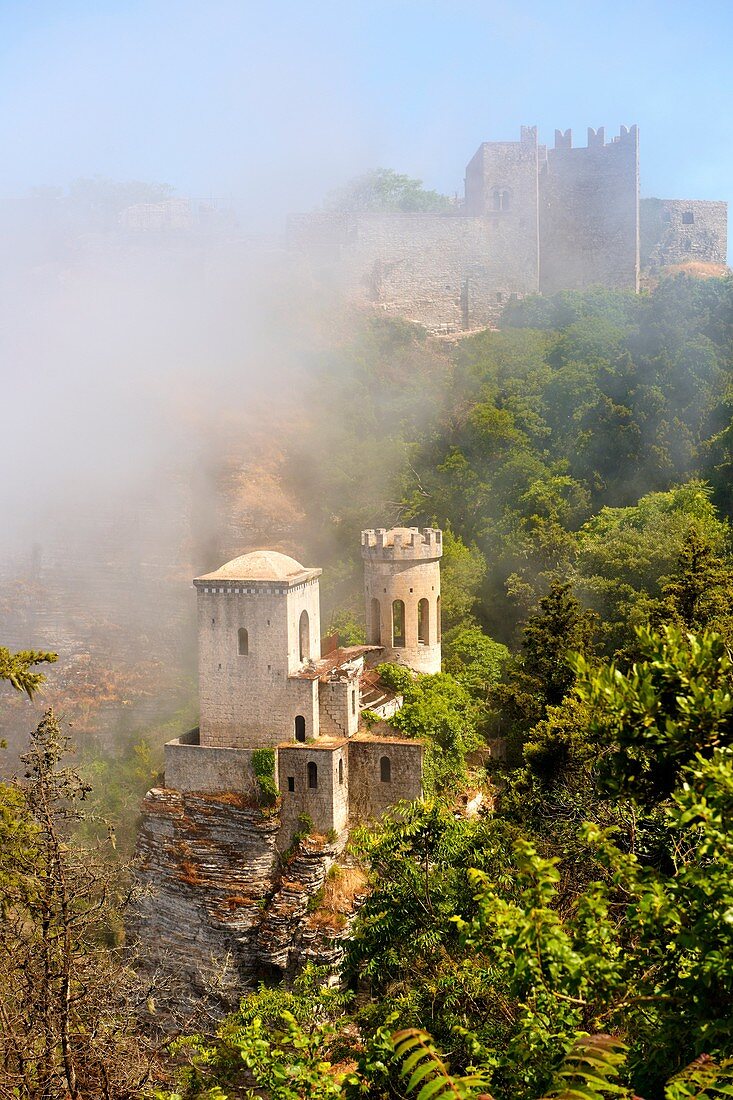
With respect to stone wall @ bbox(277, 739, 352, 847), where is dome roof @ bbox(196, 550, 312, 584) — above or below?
above

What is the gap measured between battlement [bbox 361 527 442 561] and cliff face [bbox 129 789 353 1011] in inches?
277

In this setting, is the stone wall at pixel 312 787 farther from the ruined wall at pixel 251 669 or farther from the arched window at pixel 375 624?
the arched window at pixel 375 624

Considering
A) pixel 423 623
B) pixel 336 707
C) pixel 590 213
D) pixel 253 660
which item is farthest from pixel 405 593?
pixel 590 213

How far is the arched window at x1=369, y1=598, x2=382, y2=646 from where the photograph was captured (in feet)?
80.0

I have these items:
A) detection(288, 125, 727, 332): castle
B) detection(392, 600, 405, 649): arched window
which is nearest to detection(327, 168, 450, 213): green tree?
detection(288, 125, 727, 332): castle

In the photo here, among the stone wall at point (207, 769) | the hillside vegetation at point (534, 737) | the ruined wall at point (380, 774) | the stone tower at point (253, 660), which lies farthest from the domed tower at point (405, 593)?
the stone wall at point (207, 769)

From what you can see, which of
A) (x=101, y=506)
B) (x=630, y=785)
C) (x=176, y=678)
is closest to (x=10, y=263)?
(x=101, y=506)

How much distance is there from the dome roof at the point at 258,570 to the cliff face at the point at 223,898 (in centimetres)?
450

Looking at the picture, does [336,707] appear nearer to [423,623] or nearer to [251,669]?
[251,669]

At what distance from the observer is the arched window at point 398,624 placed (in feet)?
80.4

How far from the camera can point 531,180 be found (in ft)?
155

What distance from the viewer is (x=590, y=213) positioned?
47.7 metres

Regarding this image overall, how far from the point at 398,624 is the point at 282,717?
6.19m

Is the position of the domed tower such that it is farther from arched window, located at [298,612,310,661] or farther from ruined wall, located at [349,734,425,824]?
ruined wall, located at [349,734,425,824]
